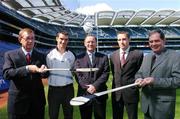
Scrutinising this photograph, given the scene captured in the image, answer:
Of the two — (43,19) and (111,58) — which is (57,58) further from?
(43,19)

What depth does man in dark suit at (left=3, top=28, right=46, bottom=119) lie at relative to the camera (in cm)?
568

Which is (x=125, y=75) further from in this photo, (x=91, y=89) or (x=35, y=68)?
(x=35, y=68)

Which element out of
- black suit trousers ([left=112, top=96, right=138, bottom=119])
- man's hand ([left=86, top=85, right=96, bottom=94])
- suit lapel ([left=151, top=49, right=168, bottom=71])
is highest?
suit lapel ([left=151, top=49, right=168, bottom=71])

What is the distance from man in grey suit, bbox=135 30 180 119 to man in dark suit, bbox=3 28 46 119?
1564 mm

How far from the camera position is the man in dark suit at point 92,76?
22.0 ft

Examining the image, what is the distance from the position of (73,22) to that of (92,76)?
192 feet

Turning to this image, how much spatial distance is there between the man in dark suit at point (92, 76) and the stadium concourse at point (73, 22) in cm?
2962

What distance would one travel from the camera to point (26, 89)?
5738 mm

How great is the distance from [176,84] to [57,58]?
242 cm

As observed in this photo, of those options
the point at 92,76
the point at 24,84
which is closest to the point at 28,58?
the point at 24,84

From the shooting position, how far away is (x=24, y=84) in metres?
5.73

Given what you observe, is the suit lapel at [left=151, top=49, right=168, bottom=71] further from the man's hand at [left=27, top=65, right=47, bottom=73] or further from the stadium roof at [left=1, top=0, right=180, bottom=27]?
the stadium roof at [left=1, top=0, right=180, bottom=27]

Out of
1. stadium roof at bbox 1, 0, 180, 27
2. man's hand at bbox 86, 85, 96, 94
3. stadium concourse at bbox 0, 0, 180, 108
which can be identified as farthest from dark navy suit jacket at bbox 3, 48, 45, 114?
stadium roof at bbox 1, 0, 180, 27

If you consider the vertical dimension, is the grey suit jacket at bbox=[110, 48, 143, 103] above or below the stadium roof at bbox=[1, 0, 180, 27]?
below
